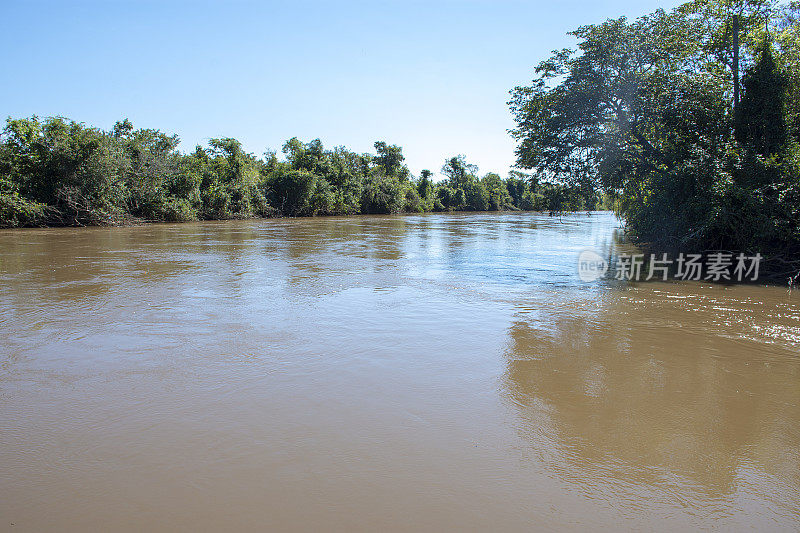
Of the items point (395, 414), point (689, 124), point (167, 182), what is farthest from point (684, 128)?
point (167, 182)

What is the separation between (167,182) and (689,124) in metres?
34.3

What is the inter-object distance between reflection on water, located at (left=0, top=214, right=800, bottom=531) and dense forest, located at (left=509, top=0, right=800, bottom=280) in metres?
3.91

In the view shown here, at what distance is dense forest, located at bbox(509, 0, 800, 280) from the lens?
10.7 metres

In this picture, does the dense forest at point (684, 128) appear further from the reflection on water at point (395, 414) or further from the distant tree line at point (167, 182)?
the reflection on water at point (395, 414)

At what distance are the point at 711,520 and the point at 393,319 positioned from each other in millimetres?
4462

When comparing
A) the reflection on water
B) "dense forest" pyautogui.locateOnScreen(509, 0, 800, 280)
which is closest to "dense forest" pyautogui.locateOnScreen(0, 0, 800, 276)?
"dense forest" pyautogui.locateOnScreen(509, 0, 800, 280)

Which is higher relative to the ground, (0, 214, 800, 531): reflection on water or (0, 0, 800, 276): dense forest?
(0, 0, 800, 276): dense forest

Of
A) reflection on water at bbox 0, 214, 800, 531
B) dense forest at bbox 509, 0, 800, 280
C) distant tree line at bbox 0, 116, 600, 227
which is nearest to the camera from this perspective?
reflection on water at bbox 0, 214, 800, 531

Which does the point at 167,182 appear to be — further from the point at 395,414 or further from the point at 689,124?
the point at 395,414

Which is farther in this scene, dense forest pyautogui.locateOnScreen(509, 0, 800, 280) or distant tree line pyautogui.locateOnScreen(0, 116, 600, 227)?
distant tree line pyautogui.locateOnScreen(0, 116, 600, 227)

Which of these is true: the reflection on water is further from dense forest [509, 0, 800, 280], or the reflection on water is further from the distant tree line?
the distant tree line

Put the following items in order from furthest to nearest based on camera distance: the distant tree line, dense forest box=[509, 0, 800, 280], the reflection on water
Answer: the distant tree line → dense forest box=[509, 0, 800, 280] → the reflection on water

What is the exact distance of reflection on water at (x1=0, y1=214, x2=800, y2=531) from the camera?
8.21ft

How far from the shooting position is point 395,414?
3.55 meters
